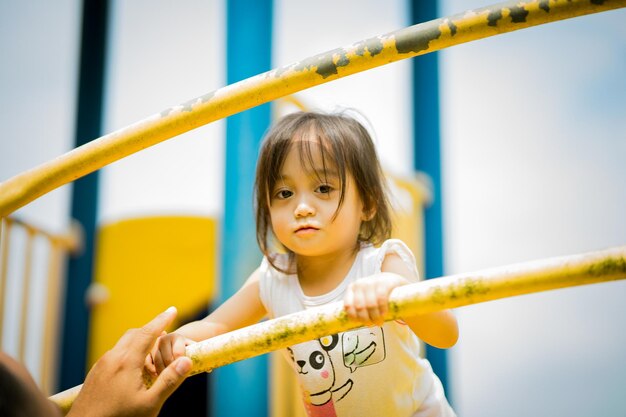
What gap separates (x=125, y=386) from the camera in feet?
2.34

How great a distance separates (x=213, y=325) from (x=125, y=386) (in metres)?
0.34

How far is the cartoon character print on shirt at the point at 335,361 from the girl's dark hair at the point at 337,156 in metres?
0.19

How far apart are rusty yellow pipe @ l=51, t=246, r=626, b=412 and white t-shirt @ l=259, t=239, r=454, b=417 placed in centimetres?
34

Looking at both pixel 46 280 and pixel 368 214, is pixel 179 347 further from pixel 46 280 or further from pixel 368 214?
pixel 46 280

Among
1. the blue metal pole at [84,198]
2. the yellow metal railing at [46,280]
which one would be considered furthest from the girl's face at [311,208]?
the blue metal pole at [84,198]

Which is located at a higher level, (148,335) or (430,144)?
(430,144)

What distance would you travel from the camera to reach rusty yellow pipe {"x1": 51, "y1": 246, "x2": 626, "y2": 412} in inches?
22.8

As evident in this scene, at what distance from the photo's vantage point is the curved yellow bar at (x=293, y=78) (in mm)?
655

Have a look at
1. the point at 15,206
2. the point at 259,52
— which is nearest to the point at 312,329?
the point at 15,206

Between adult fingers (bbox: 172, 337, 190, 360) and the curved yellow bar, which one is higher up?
the curved yellow bar

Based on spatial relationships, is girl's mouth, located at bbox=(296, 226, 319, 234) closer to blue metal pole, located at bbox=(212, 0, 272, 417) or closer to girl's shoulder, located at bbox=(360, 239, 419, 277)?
girl's shoulder, located at bbox=(360, 239, 419, 277)

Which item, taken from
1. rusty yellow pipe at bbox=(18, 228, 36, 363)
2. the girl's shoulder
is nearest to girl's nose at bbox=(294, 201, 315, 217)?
the girl's shoulder

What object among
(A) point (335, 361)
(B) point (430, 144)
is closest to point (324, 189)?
(A) point (335, 361)

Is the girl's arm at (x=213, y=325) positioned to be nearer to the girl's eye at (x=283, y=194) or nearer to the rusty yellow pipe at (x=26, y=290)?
the girl's eye at (x=283, y=194)
